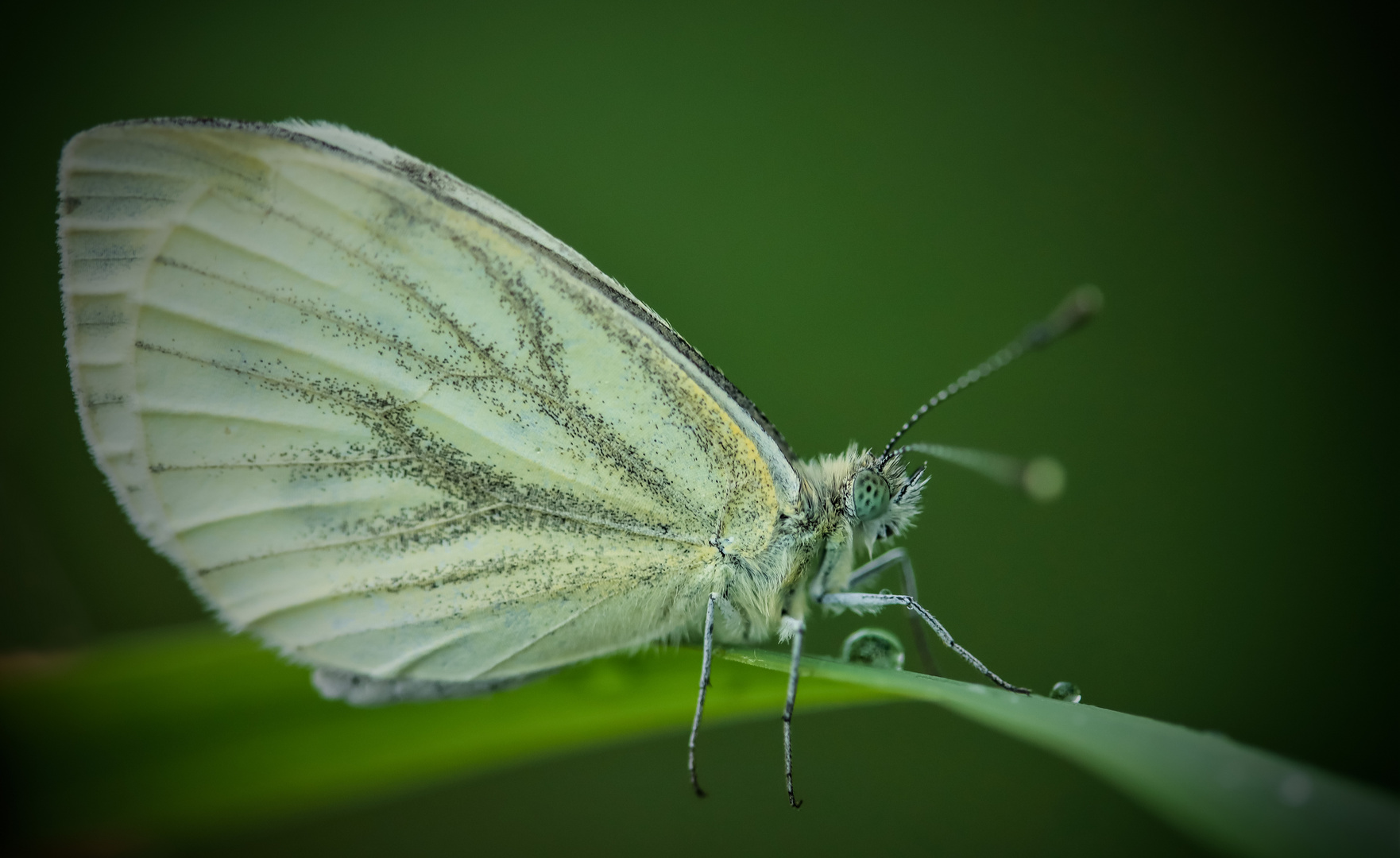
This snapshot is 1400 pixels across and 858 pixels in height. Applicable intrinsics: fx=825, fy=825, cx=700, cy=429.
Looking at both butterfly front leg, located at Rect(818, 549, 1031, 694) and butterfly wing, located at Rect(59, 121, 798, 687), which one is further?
butterfly front leg, located at Rect(818, 549, 1031, 694)

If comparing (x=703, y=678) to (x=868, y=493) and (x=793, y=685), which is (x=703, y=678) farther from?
(x=868, y=493)

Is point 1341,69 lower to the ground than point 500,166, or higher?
higher

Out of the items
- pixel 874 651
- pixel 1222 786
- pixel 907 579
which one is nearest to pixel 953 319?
pixel 907 579

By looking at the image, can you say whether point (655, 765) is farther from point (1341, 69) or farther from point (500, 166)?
point (1341, 69)

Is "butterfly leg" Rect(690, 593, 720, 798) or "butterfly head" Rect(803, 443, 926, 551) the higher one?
"butterfly head" Rect(803, 443, 926, 551)

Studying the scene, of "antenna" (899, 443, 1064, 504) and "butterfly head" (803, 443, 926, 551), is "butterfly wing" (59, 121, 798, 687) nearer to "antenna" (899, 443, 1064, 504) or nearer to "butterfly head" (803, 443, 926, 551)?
"butterfly head" (803, 443, 926, 551)

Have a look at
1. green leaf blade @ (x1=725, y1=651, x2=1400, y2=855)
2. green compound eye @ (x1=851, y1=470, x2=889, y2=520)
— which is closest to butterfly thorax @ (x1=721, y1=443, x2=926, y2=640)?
green compound eye @ (x1=851, y1=470, x2=889, y2=520)

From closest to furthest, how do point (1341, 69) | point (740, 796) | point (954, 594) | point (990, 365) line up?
1. point (990, 365)
2. point (740, 796)
3. point (954, 594)
4. point (1341, 69)

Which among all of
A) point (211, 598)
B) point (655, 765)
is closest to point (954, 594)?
point (655, 765)

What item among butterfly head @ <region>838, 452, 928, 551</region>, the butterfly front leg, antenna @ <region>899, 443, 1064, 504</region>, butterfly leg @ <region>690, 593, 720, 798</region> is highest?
antenna @ <region>899, 443, 1064, 504</region>
